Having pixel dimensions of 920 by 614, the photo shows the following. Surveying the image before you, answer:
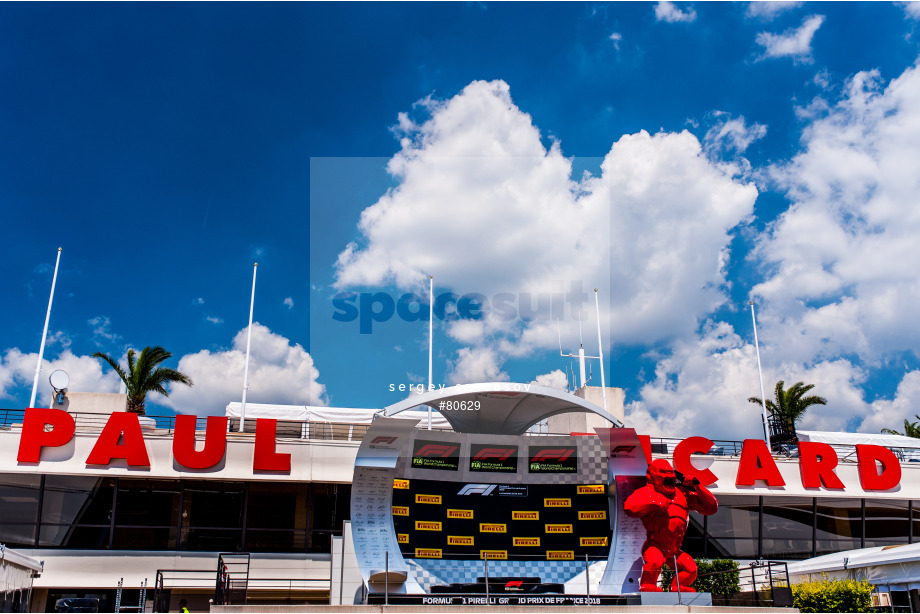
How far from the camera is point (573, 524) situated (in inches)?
821

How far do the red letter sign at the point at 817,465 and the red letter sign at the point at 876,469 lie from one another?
129cm

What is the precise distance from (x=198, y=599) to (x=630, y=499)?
49.9 ft

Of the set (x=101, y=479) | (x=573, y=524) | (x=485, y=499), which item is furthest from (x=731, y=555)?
(x=101, y=479)

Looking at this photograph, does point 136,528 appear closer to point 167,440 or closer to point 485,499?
point 167,440

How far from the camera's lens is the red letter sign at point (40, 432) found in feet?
75.7

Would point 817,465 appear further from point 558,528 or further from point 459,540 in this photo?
point 459,540

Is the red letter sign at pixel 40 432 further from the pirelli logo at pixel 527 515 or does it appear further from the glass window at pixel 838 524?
the glass window at pixel 838 524

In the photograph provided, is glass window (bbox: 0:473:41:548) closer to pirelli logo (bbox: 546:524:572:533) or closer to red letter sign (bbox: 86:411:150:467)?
red letter sign (bbox: 86:411:150:467)

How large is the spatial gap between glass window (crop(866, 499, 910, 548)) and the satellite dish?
33.5m

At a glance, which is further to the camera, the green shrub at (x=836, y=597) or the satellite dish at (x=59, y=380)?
the satellite dish at (x=59, y=380)

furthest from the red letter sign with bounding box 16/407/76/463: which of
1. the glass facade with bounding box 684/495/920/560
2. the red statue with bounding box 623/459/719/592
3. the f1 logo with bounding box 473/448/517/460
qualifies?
the glass facade with bounding box 684/495/920/560

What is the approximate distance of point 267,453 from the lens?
24641 millimetres

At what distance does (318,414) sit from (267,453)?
365 inches

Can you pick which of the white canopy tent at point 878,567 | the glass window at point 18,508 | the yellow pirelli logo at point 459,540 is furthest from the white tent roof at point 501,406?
the glass window at point 18,508
